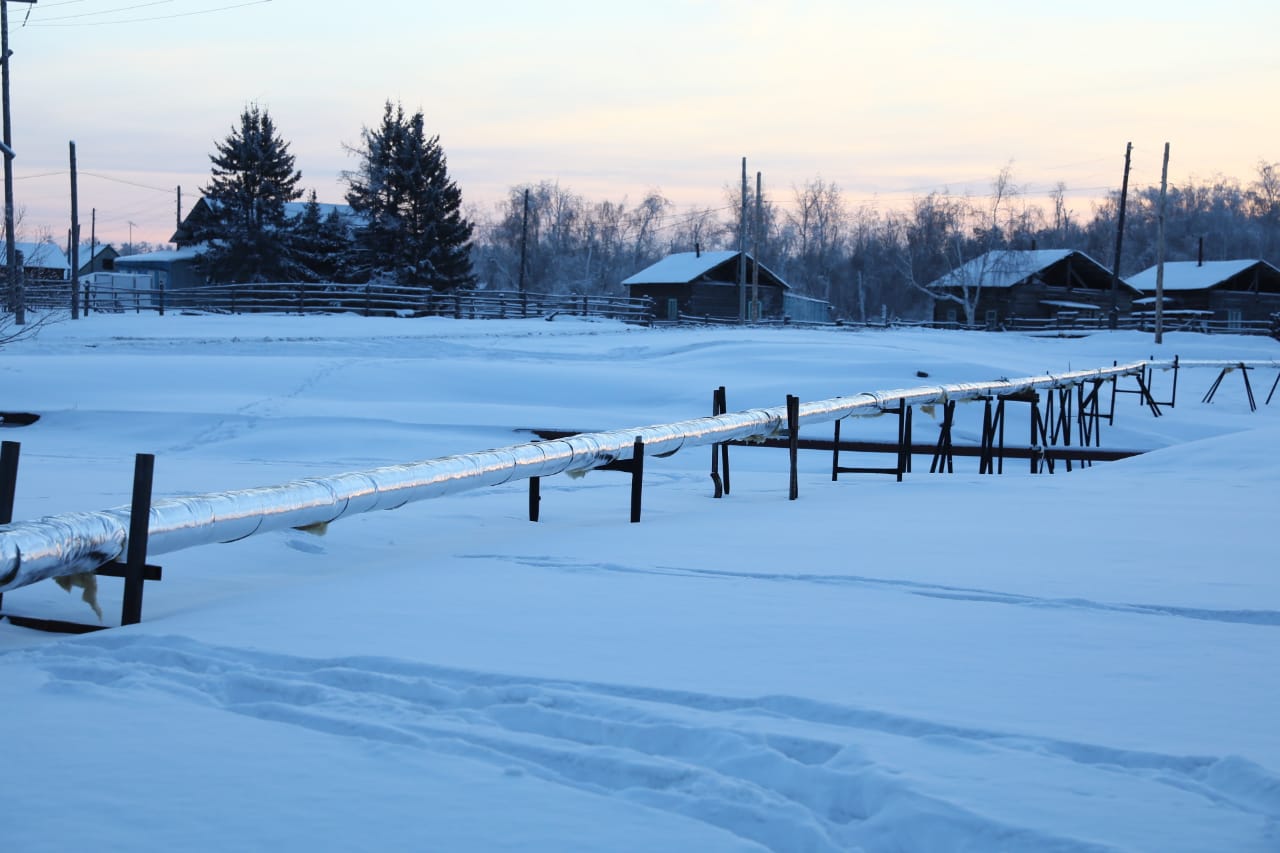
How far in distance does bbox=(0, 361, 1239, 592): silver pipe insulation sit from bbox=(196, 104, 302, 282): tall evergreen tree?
47342mm

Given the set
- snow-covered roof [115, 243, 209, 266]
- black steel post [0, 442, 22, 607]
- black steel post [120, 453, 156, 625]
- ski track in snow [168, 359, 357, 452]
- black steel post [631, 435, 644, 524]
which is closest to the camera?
black steel post [120, 453, 156, 625]

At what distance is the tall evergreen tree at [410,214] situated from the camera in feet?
177

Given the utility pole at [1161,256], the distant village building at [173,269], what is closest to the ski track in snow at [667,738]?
the utility pole at [1161,256]

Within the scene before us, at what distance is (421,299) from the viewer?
4519cm

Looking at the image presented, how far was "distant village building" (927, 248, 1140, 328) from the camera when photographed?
59188mm

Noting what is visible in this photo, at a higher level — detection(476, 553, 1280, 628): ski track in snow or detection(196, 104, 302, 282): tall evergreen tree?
detection(196, 104, 302, 282): tall evergreen tree

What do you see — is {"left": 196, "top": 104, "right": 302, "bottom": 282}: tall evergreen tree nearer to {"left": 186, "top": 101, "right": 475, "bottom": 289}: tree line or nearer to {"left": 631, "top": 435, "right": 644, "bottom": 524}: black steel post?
{"left": 186, "top": 101, "right": 475, "bottom": 289}: tree line

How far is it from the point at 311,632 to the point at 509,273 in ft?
317

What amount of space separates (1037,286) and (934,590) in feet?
186

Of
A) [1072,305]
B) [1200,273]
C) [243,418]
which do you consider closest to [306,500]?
[243,418]

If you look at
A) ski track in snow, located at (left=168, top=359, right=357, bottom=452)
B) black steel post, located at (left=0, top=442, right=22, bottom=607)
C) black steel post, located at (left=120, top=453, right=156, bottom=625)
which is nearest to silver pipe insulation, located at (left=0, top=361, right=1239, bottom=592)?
black steel post, located at (left=120, top=453, right=156, bottom=625)

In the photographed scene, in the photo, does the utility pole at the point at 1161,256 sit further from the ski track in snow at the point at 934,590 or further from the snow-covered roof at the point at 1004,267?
the ski track in snow at the point at 934,590

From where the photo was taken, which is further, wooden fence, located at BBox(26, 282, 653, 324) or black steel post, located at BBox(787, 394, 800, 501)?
wooden fence, located at BBox(26, 282, 653, 324)

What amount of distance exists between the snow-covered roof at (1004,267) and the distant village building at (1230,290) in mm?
4679
